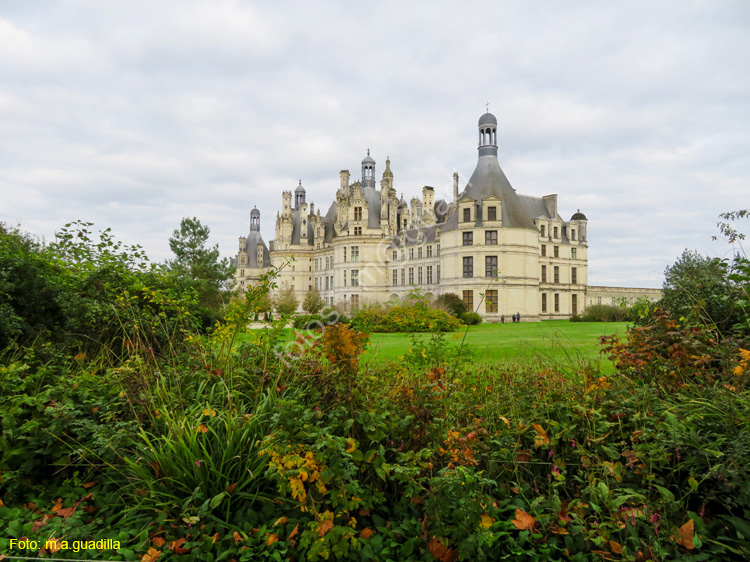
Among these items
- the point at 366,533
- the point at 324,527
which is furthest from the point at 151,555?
the point at 366,533

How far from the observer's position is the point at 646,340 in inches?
222

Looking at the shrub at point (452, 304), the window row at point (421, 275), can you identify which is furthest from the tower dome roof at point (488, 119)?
the shrub at point (452, 304)

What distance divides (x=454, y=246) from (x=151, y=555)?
34351 millimetres

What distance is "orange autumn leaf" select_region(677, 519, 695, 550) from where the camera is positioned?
3139 mm

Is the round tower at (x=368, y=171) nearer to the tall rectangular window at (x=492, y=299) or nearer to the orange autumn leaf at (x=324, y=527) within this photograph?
the tall rectangular window at (x=492, y=299)

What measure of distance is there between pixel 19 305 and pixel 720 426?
9044mm

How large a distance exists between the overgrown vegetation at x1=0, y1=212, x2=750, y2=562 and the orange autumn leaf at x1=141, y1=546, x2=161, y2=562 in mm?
13

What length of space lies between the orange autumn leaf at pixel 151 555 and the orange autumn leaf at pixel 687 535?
144 inches

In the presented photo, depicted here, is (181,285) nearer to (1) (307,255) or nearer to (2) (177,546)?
(2) (177,546)

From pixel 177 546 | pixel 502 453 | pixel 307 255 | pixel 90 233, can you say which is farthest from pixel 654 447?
pixel 307 255

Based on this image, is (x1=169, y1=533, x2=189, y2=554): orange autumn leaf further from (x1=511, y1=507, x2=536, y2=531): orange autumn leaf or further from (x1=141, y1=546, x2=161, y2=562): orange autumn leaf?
(x1=511, y1=507, x2=536, y2=531): orange autumn leaf

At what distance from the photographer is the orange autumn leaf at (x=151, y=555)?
10.8 feet

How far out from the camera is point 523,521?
3.50 m

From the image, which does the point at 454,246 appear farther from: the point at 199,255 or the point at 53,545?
the point at 53,545
